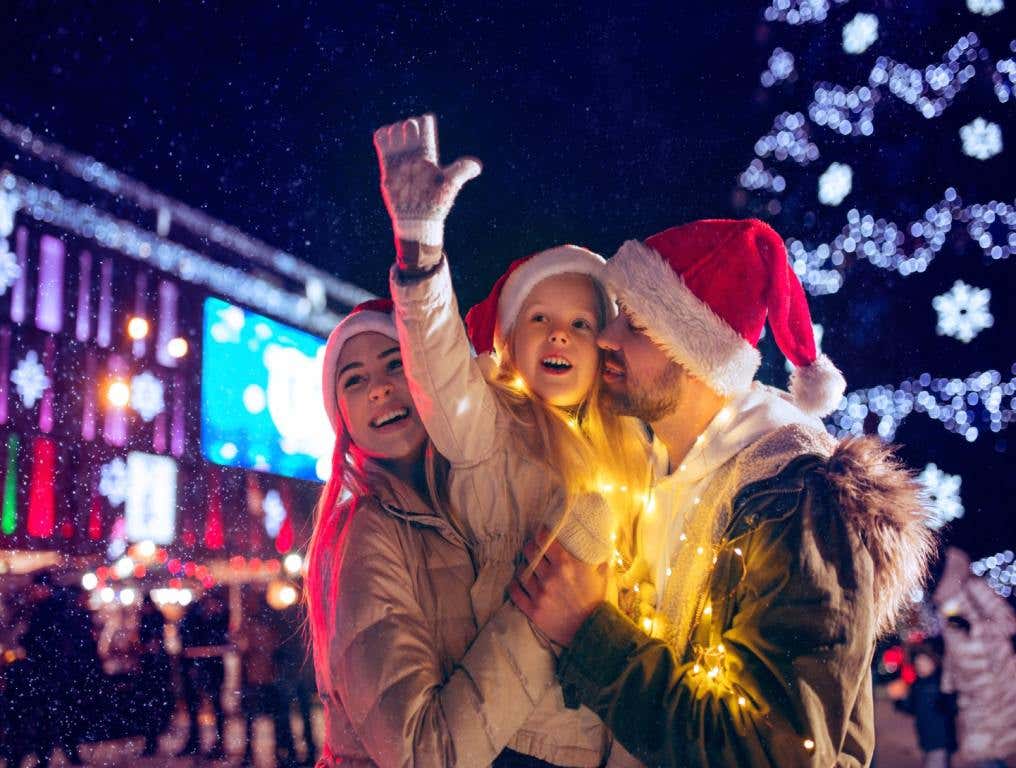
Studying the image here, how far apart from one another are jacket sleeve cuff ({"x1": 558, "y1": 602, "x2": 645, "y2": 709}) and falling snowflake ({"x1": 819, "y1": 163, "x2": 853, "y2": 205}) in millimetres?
8991

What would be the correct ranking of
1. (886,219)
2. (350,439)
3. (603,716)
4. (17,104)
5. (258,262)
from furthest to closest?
(258,262), (17,104), (886,219), (350,439), (603,716)

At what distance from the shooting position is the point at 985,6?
29.9 feet

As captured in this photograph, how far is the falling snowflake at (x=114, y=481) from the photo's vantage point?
19.0 metres

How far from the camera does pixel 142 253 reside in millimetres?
20281

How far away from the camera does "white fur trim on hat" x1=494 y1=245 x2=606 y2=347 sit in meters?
3.25

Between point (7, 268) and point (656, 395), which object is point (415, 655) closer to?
point (656, 395)

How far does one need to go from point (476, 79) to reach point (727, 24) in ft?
8.97

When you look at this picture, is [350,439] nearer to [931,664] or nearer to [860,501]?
[860,501]

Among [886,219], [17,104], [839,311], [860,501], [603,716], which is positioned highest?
[17,104]

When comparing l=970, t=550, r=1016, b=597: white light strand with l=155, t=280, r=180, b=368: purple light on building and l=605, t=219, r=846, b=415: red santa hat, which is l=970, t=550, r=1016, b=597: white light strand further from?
l=155, t=280, r=180, b=368: purple light on building

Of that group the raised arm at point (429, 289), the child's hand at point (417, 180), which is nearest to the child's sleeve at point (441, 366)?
the raised arm at point (429, 289)

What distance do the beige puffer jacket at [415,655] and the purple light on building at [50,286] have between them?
687 inches

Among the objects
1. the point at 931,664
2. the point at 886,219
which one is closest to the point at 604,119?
the point at 886,219

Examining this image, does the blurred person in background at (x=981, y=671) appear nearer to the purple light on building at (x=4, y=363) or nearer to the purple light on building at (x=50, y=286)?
the purple light on building at (x=4, y=363)
